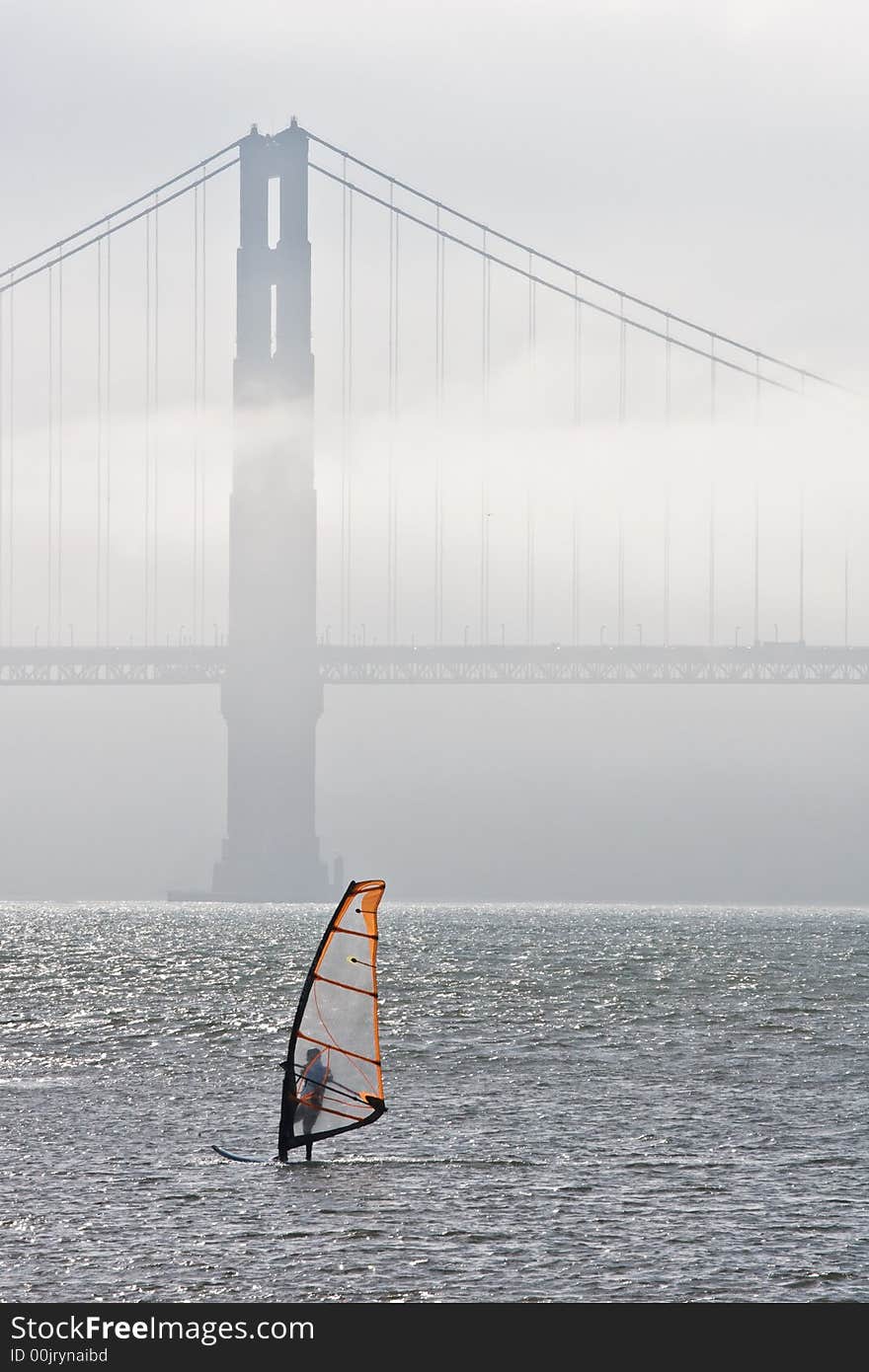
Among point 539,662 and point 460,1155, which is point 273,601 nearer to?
point 539,662

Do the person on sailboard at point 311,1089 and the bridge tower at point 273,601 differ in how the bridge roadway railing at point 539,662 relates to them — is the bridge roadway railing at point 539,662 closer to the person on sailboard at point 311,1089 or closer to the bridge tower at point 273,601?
the bridge tower at point 273,601

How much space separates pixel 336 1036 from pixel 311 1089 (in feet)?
3.23

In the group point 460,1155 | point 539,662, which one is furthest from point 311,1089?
point 539,662

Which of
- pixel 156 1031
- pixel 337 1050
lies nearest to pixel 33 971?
pixel 156 1031

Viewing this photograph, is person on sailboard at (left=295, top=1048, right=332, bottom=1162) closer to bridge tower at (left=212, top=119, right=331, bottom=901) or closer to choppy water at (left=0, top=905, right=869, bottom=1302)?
choppy water at (left=0, top=905, right=869, bottom=1302)

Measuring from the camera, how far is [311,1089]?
1211 inches

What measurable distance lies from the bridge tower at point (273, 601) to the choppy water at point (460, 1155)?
57543 mm

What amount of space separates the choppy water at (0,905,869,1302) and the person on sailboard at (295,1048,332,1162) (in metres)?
0.58

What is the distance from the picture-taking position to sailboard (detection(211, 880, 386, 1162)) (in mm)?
30312

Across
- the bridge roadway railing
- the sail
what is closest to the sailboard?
the sail

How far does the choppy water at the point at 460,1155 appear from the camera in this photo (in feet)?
74.9

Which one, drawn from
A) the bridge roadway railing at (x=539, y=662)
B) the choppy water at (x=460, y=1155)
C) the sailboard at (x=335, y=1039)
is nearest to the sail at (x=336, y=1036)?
the sailboard at (x=335, y=1039)
